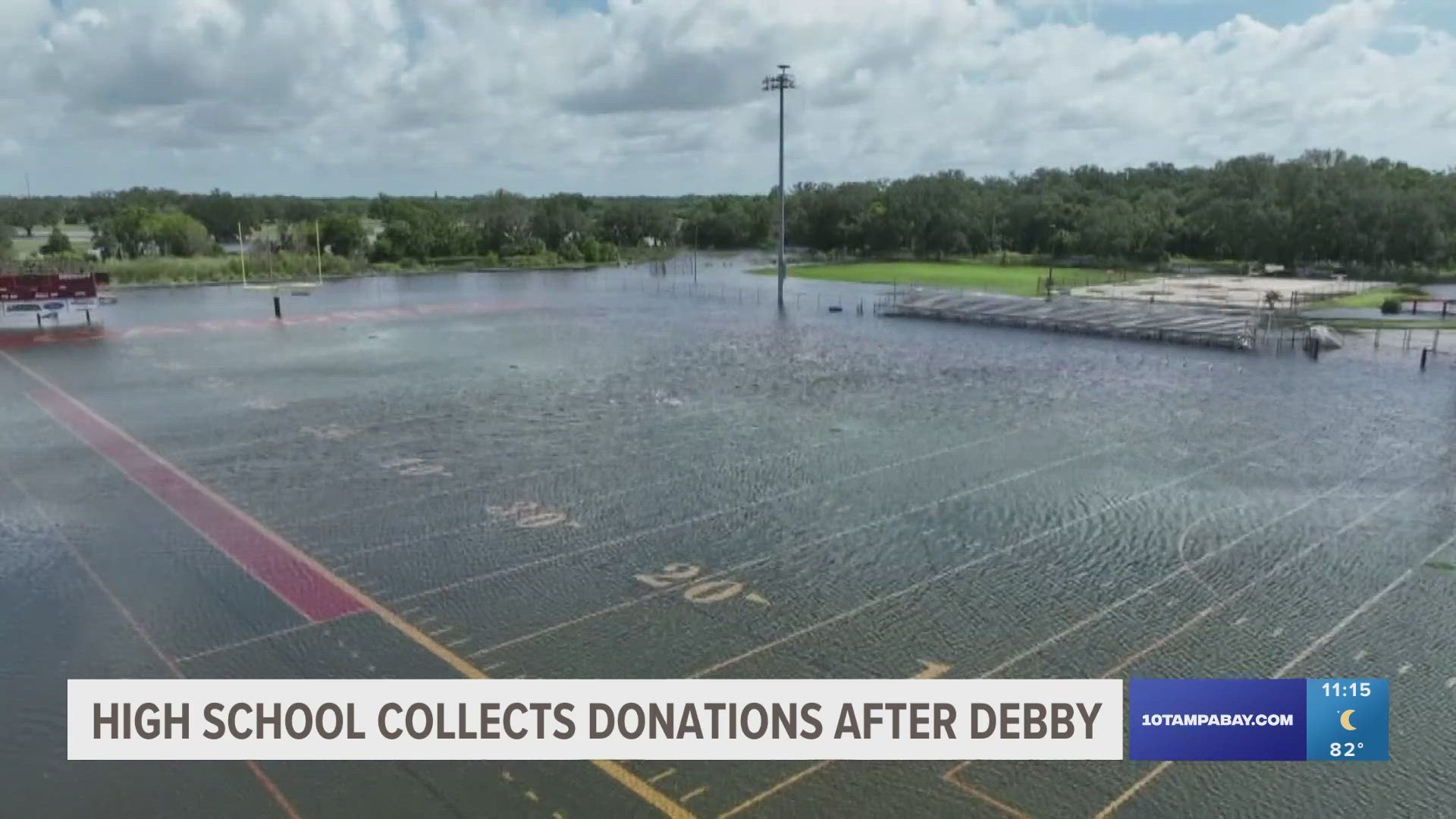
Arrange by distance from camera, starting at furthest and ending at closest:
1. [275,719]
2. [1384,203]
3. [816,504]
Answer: [1384,203] → [816,504] → [275,719]

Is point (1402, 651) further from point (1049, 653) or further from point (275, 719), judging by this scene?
point (275, 719)

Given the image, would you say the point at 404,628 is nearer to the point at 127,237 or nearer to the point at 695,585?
the point at 695,585

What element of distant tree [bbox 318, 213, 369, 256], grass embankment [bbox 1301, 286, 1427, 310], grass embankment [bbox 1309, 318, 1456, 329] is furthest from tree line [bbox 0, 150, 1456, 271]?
grass embankment [bbox 1309, 318, 1456, 329]

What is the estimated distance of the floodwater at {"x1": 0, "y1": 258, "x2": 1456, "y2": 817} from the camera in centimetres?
999

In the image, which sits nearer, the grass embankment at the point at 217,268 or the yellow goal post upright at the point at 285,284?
the yellow goal post upright at the point at 285,284

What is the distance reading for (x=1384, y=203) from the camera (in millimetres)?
69375

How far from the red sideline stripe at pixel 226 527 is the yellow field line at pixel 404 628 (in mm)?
35

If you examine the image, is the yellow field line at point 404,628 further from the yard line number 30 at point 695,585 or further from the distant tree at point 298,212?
the distant tree at point 298,212

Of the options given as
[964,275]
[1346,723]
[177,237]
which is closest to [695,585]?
[1346,723]

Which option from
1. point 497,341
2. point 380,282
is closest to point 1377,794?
point 497,341

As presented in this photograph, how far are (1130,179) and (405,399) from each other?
368 ft

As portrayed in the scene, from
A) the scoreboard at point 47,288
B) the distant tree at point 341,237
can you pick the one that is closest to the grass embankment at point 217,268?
the distant tree at point 341,237

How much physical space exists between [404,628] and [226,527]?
589cm

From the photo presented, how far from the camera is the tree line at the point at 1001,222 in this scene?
71625mm
